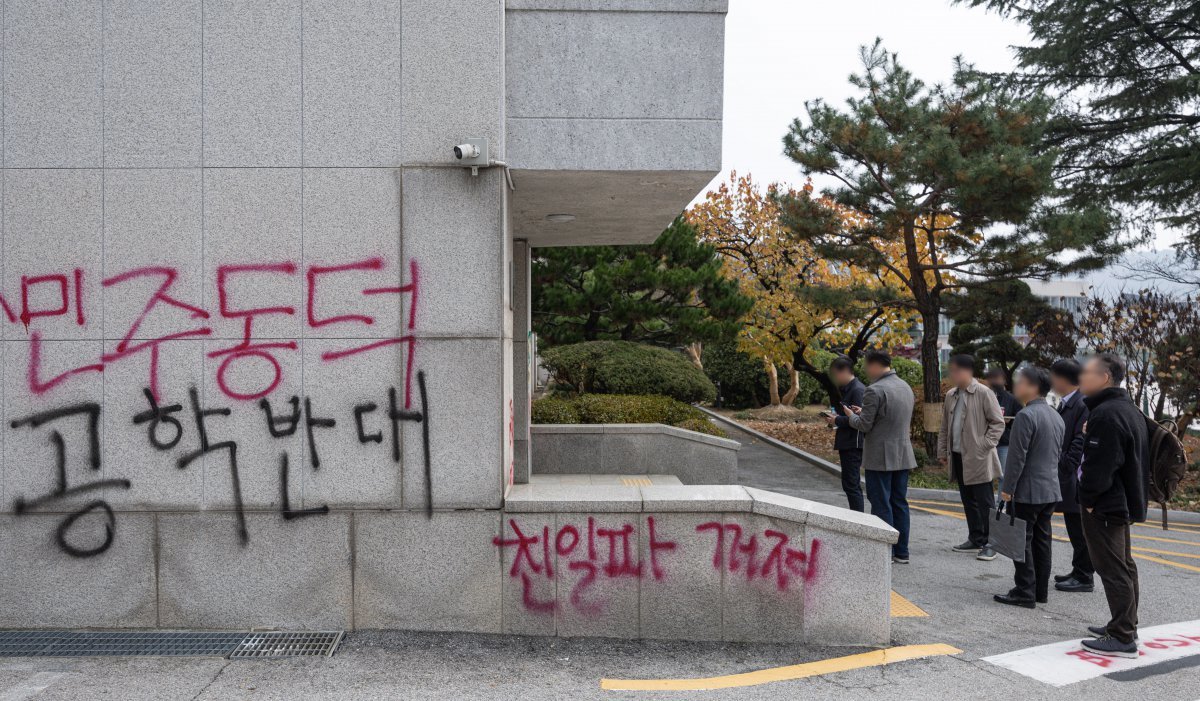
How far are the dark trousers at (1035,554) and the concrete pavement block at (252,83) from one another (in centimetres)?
573

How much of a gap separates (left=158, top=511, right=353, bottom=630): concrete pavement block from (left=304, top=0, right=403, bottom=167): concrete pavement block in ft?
→ 7.56

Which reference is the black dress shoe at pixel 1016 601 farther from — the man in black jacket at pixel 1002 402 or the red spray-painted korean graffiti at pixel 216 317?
the red spray-painted korean graffiti at pixel 216 317

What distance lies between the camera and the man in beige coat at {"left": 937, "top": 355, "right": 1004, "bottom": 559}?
7348 millimetres

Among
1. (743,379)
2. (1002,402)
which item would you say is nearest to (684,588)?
(1002,402)

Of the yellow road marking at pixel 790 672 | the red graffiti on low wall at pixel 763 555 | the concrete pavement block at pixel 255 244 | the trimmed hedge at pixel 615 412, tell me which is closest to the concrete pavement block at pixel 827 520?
the red graffiti on low wall at pixel 763 555

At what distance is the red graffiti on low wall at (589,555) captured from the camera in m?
5.17

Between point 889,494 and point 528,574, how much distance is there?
11.7ft

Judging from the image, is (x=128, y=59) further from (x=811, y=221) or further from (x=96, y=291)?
(x=811, y=221)

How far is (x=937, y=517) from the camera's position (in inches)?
395

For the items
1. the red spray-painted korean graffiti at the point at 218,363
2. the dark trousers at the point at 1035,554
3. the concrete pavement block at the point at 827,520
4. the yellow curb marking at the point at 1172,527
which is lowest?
the yellow curb marking at the point at 1172,527

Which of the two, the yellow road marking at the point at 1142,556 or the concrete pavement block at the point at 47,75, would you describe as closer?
the concrete pavement block at the point at 47,75

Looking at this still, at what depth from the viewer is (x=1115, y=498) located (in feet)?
16.4

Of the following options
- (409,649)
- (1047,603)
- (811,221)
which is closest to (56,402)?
(409,649)

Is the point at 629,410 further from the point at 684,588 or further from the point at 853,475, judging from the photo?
the point at 684,588
